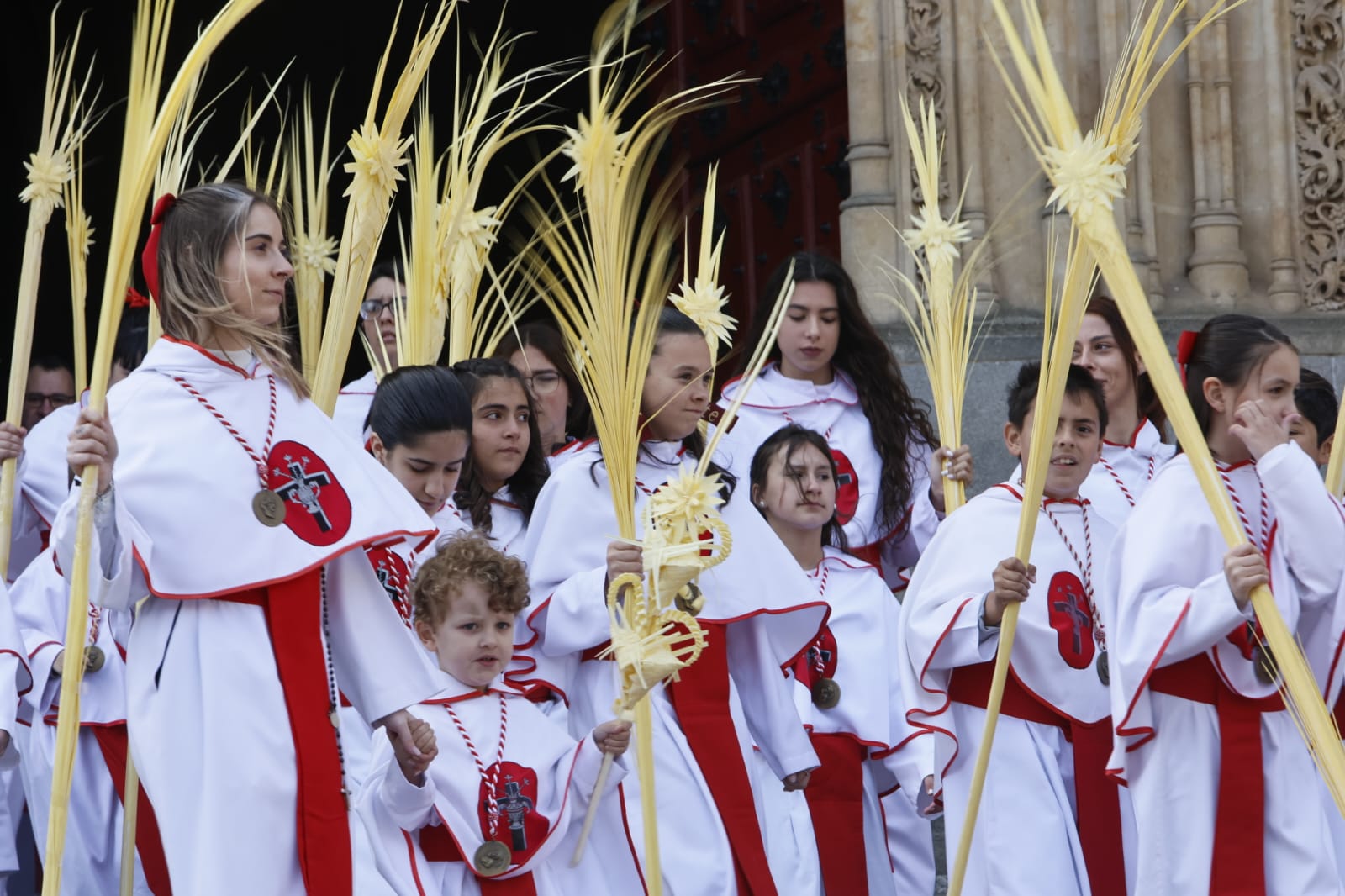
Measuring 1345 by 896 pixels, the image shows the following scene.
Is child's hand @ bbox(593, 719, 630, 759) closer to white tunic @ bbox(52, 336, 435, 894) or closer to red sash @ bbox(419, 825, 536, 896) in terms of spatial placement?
red sash @ bbox(419, 825, 536, 896)

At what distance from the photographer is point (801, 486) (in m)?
5.71

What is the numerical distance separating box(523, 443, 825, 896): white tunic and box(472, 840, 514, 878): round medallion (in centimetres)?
53

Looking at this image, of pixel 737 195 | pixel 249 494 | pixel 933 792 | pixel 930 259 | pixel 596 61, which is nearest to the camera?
pixel 249 494

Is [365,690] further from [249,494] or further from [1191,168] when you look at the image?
[1191,168]

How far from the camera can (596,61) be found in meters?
Result: 4.29

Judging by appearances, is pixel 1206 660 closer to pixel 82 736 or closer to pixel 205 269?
pixel 205 269

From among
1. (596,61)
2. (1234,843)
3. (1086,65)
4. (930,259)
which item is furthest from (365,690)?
(1086,65)

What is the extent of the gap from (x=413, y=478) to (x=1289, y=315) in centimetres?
434

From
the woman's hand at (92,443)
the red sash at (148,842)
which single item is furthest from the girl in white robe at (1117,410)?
the woman's hand at (92,443)

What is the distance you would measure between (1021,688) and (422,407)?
180 centimetres

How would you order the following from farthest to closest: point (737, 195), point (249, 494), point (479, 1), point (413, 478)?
point (479, 1) < point (737, 195) < point (413, 478) < point (249, 494)

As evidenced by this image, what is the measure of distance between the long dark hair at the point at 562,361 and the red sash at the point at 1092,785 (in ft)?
5.28

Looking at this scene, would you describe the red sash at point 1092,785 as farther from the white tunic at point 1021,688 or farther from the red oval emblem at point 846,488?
the red oval emblem at point 846,488

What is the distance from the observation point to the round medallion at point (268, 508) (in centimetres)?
386
